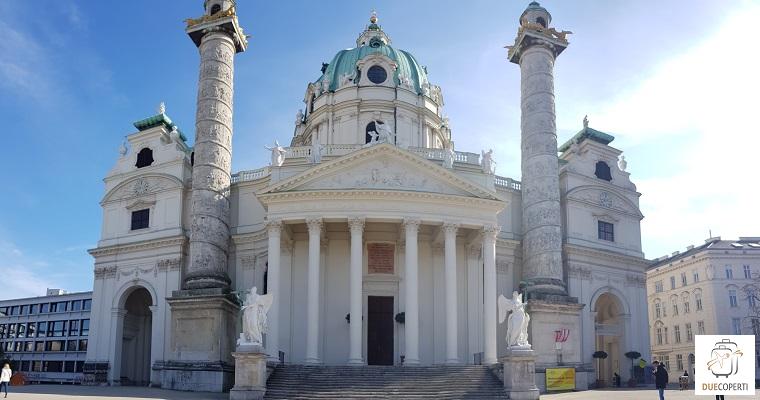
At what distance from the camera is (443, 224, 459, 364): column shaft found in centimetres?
3325

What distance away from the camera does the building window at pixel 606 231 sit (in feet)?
144

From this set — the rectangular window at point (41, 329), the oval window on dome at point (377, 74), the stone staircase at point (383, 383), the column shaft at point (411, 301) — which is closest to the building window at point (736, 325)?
the oval window on dome at point (377, 74)

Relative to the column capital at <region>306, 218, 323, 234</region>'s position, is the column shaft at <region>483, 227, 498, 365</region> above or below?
below

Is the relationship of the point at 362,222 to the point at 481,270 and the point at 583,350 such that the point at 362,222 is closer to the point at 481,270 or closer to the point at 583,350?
the point at 481,270

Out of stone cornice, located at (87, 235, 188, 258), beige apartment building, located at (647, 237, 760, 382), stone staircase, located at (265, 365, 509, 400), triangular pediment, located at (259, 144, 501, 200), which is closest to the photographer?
stone staircase, located at (265, 365, 509, 400)

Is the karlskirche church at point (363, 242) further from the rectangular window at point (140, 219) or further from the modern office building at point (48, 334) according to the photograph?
the modern office building at point (48, 334)

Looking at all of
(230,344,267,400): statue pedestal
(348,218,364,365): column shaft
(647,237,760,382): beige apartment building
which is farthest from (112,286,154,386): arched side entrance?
(647,237,760,382): beige apartment building

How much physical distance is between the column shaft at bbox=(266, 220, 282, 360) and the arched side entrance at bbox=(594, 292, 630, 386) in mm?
19504

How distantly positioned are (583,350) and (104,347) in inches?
1060

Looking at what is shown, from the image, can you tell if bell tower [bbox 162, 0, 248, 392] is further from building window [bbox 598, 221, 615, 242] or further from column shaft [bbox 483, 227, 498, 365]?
building window [bbox 598, 221, 615, 242]

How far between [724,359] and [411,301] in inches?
1020

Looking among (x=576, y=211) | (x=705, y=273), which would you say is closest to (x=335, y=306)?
(x=576, y=211)

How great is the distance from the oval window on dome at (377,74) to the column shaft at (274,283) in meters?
17.2

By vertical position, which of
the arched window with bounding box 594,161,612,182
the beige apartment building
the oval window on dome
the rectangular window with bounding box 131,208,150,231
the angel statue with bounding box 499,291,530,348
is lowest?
the angel statue with bounding box 499,291,530,348
